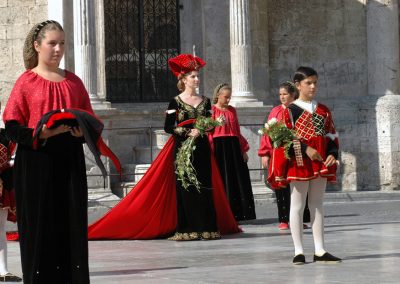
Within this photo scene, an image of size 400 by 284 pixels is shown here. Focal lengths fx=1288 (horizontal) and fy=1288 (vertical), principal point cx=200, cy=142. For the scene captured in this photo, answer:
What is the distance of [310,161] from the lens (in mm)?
10945

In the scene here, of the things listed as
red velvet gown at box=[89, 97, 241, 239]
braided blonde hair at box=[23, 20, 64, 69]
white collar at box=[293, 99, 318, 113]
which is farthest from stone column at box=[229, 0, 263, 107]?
braided blonde hair at box=[23, 20, 64, 69]

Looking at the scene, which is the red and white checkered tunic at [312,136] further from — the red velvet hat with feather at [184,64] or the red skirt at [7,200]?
the red velvet hat with feather at [184,64]

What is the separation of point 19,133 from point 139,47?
1401cm

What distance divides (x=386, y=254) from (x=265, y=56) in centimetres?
1125

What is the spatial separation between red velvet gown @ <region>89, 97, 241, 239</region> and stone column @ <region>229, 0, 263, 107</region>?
626 cm

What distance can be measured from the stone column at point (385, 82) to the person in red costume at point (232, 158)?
6436 millimetres

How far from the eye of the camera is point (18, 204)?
7762 millimetres

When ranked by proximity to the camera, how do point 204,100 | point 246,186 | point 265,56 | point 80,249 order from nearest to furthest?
point 80,249
point 204,100
point 246,186
point 265,56

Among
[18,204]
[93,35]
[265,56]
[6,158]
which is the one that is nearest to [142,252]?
[6,158]

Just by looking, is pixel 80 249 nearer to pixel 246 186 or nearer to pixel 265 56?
pixel 246 186

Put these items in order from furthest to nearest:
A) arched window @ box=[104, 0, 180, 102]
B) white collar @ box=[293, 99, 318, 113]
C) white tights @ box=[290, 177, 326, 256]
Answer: arched window @ box=[104, 0, 180, 102]
white collar @ box=[293, 99, 318, 113]
white tights @ box=[290, 177, 326, 256]

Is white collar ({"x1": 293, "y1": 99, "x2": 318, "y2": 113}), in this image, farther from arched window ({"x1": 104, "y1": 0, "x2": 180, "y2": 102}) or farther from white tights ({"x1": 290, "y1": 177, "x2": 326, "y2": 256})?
arched window ({"x1": 104, "y1": 0, "x2": 180, "y2": 102})

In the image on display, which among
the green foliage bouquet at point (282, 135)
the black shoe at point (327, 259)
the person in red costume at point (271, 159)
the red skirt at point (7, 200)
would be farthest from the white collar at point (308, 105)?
the person in red costume at point (271, 159)

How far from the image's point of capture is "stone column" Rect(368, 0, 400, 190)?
22.3 meters
